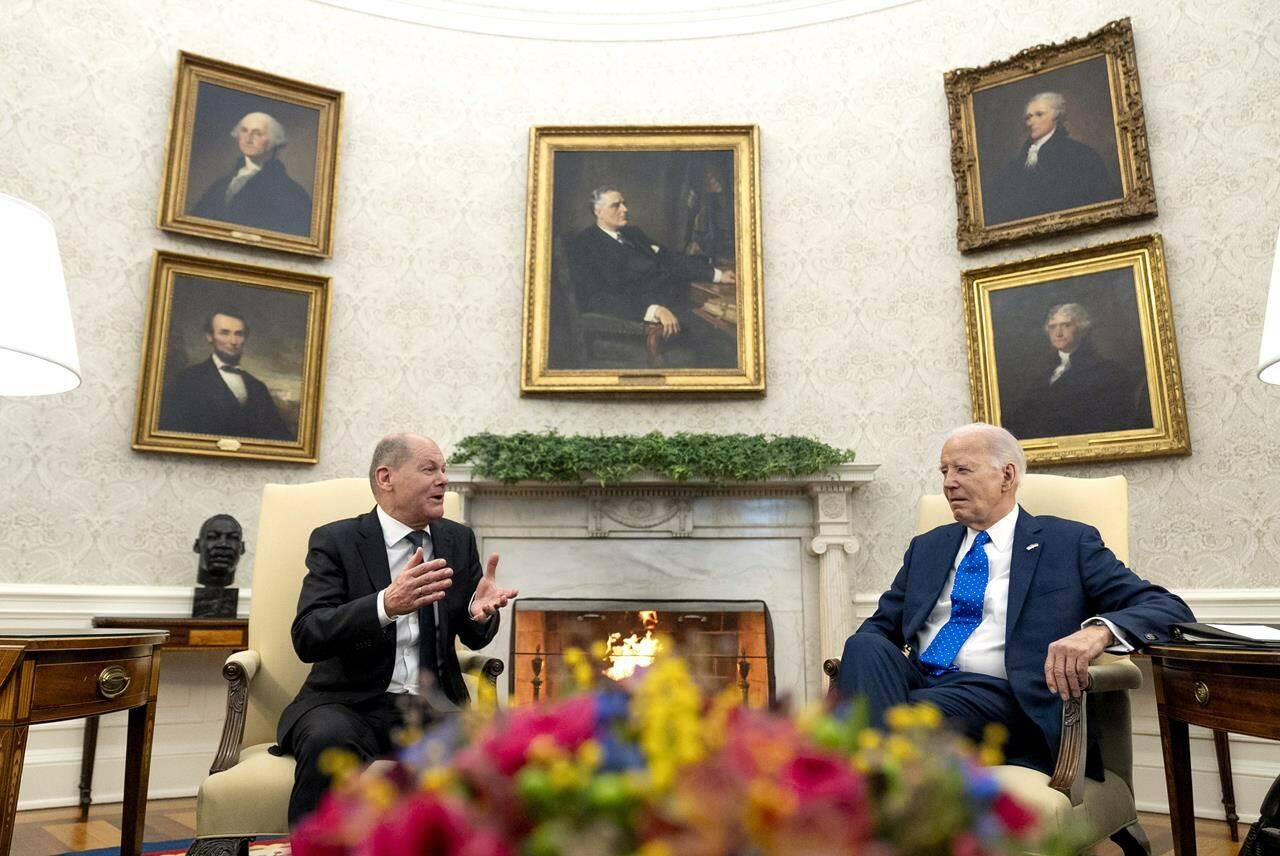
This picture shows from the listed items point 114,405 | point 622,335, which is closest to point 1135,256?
point 622,335

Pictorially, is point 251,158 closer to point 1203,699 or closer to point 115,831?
point 115,831

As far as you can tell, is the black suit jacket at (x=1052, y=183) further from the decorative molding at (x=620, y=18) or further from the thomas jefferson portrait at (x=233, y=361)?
the thomas jefferson portrait at (x=233, y=361)

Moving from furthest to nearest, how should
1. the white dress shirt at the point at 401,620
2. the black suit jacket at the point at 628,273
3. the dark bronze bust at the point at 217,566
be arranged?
the black suit jacket at the point at 628,273
the dark bronze bust at the point at 217,566
the white dress shirt at the point at 401,620

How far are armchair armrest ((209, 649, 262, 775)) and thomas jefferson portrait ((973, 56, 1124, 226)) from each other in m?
4.54

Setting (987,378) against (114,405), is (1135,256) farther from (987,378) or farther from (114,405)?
(114,405)

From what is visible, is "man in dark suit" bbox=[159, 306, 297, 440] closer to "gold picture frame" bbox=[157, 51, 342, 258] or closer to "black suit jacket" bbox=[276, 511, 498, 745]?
"gold picture frame" bbox=[157, 51, 342, 258]

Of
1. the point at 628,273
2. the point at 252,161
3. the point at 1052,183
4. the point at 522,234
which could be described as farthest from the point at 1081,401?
the point at 252,161

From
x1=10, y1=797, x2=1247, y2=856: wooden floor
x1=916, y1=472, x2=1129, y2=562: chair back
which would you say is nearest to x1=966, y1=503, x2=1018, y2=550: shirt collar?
x1=916, y1=472, x2=1129, y2=562: chair back

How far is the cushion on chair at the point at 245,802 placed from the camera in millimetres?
2295

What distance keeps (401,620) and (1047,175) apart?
14.3ft

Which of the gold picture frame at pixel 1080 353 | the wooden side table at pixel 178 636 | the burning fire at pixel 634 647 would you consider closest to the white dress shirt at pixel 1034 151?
the gold picture frame at pixel 1080 353

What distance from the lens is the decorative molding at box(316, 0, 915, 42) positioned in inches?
229

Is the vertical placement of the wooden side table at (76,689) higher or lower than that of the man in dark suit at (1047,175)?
lower

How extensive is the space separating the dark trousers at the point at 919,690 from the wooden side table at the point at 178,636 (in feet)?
9.86
